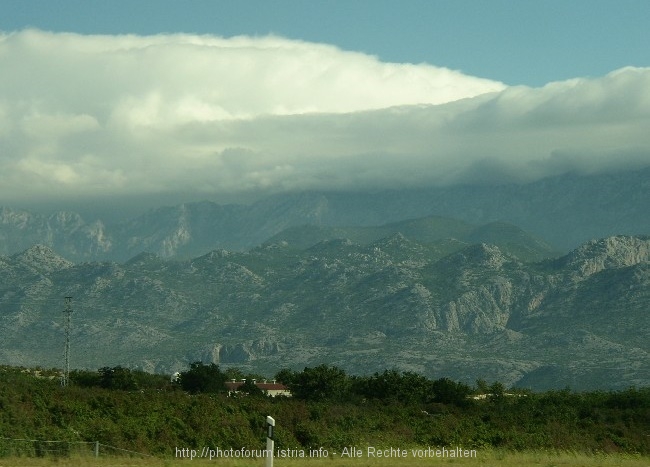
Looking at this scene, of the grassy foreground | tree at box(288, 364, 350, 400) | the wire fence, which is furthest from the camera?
tree at box(288, 364, 350, 400)

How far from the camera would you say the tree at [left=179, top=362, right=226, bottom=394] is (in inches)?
5005

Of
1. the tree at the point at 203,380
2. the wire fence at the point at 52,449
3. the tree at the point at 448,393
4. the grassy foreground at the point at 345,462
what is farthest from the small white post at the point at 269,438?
the tree at the point at 203,380

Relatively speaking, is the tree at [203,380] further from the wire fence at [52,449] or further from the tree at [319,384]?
the wire fence at [52,449]

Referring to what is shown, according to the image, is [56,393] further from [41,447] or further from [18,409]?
[41,447]

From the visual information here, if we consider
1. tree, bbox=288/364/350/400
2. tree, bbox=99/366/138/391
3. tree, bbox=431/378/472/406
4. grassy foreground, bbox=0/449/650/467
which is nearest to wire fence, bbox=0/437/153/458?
grassy foreground, bbox=0/449/650/467

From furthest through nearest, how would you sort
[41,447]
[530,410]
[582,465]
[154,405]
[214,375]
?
[214,375], [530,410], [154,405], [41,447], [582,465]

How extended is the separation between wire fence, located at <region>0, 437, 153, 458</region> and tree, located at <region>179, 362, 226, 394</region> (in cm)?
6157

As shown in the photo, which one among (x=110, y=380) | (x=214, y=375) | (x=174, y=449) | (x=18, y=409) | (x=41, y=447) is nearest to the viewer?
(x=41, y=447)

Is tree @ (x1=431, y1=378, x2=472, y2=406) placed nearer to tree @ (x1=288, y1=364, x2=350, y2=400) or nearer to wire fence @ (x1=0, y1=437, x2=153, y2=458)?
tree @ (x1=288, y1=364, x2=350, y2=400)

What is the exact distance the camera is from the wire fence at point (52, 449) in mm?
57844

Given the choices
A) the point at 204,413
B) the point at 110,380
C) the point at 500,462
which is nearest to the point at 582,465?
the point at 500,462

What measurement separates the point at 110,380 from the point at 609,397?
184 feet

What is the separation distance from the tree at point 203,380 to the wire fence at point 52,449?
61573 millimetres

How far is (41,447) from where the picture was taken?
59781 millimetres
